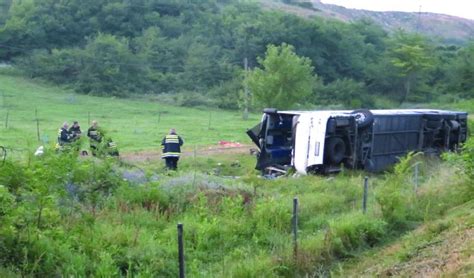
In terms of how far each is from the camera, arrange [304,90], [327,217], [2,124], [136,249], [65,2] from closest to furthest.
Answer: [136,249] < [327,217] < [2,124] < [304,90] < [65,2]

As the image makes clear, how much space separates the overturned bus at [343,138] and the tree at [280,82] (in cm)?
1849

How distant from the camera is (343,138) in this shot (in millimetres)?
19047

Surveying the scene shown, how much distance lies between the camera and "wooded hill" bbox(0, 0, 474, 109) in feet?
222

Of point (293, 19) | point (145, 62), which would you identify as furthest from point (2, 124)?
point (293, 19)

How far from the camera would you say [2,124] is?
112 feet

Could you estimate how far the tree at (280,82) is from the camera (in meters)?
40.6

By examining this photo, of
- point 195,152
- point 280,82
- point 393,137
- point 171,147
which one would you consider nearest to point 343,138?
point 393,137

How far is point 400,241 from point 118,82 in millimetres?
57377

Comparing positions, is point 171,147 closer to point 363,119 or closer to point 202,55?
point 363,119

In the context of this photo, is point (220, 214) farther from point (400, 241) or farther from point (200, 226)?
point (400, 241)

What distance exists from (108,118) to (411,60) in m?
43.9

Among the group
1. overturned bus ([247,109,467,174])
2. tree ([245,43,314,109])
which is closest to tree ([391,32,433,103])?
tree ([245,43,314,109])

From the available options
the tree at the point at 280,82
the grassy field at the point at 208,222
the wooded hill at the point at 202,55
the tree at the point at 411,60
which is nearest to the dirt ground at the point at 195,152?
the grassy field at the point at 208,222

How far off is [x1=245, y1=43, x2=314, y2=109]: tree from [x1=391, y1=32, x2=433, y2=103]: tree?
113ft
